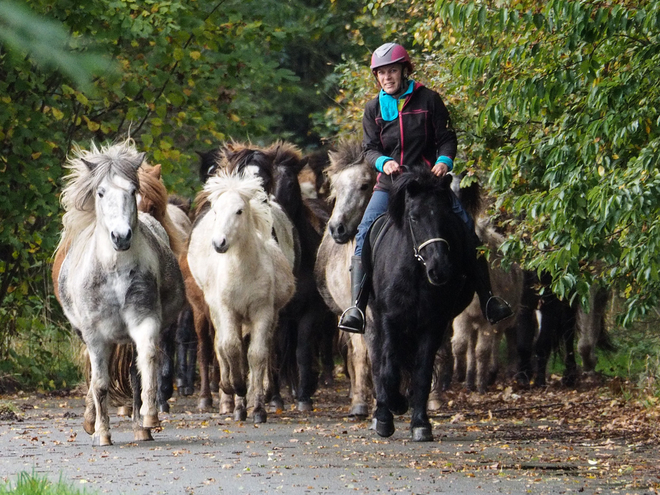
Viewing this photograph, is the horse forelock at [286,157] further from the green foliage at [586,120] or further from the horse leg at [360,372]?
the green foliage at [586,120]

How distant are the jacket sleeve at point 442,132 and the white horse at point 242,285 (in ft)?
7.61

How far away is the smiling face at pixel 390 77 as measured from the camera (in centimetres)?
998

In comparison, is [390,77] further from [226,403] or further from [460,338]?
[460,338]

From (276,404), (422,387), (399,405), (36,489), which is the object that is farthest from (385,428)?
(36,489)

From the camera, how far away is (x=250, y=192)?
11.8m

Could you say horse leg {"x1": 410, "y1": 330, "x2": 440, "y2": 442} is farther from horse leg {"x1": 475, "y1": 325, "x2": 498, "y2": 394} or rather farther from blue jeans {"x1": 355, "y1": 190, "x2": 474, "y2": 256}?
horse leg {"x1": 475, "y1": 325, "x2": 498, "y2": 394}

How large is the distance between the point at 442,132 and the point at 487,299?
1454mm

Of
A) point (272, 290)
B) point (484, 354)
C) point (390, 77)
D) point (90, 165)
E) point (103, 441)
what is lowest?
point (103, 441)

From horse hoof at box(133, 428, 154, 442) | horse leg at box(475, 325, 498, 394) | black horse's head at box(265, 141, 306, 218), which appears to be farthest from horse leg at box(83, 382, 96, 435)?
horse leg at box(475, 325, 498, 394)

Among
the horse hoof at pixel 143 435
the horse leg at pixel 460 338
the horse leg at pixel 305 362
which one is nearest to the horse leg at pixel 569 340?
the horse leg at pixel 460 338

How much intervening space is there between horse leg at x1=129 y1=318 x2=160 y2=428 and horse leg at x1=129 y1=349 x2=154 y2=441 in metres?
0.17

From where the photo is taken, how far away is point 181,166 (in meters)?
16.6

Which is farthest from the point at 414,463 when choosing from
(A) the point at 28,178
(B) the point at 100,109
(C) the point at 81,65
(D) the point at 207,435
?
(B) the point at 100,109

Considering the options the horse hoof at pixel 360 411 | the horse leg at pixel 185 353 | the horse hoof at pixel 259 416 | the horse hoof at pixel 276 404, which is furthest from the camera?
the horse leg at pixel 185 353
